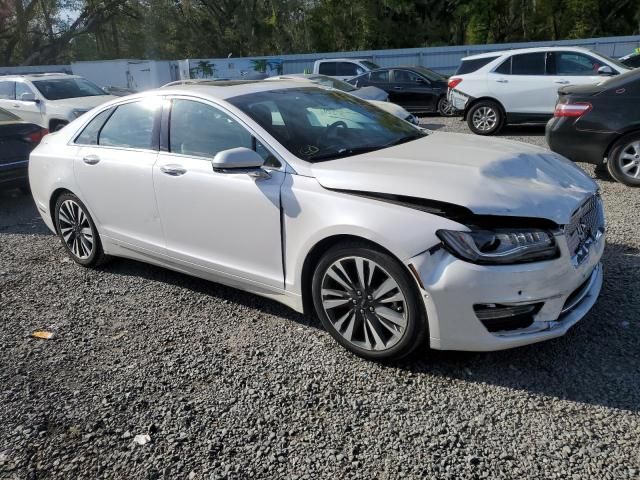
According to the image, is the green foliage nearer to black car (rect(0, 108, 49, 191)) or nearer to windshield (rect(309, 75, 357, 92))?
windshield (rect(309, 75, 357, 92))

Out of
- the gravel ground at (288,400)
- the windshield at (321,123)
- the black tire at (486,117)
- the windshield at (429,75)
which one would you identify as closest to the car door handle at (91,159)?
the gravel ground at (288,400)

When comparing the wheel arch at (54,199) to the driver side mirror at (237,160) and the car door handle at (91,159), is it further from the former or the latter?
the driver side mirror at (237,160)

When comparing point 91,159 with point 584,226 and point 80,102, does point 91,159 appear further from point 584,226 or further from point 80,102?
point 80,102

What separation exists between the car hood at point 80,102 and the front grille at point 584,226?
988 centimetres

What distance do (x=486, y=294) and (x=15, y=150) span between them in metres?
7.26

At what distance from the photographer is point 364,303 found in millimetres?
3123

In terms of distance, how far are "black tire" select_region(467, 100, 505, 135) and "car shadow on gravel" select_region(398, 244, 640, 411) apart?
8.06m

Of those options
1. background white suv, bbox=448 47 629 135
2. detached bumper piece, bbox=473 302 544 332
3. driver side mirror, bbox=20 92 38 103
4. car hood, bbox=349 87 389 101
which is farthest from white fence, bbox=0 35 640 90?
detached bumper piece, bbox=473 302 544 332

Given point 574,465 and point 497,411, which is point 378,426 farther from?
point 574,465

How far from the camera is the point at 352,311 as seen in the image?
3195 mm

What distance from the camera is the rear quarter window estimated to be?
455 inches

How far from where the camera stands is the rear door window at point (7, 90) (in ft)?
39.4

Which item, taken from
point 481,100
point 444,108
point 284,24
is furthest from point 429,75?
point 284,24

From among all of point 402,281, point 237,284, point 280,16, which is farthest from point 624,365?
point 280,16
